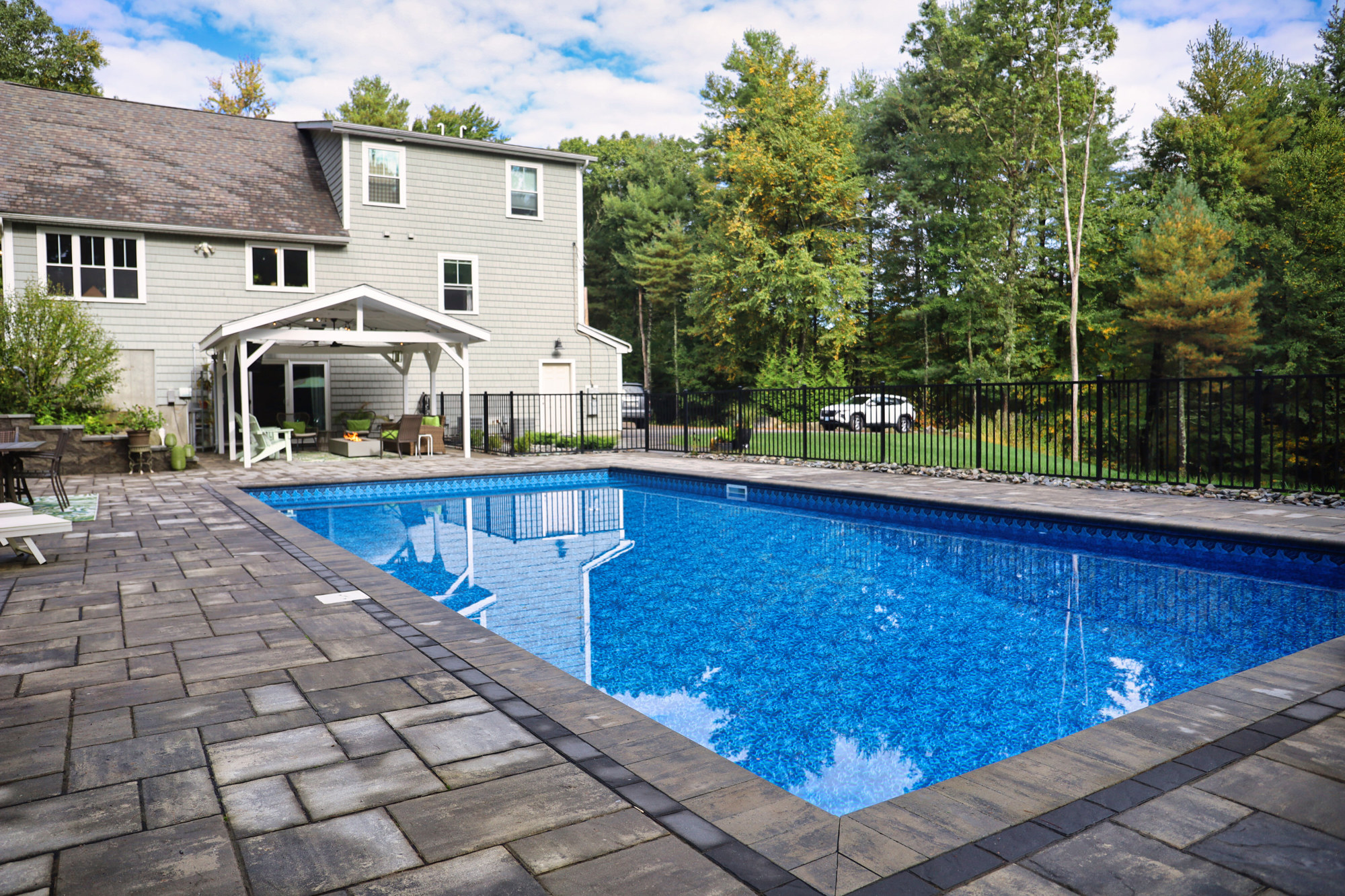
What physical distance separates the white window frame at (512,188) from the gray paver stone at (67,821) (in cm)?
1876

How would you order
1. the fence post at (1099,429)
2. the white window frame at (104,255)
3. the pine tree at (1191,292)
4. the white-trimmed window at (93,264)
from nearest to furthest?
the fence post at (1099,429) → the white window frame at (104,255) → the white-trimmed window at (93,264) → the pine tree at (1191,292)

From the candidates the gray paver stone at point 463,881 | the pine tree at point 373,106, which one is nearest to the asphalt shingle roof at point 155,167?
the pine tree at point 373,106

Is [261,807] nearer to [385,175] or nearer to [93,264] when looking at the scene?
[93,264]

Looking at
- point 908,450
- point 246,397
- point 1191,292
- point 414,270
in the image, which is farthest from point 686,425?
point 1191,292

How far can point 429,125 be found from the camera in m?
33.7

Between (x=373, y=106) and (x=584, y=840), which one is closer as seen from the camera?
(x=584, y=840)

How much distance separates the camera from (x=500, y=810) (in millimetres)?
2377

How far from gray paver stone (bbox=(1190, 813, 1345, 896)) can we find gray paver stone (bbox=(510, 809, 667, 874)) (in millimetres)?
1493

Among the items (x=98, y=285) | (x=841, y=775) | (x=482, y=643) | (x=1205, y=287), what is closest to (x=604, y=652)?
(x=482, y=643)

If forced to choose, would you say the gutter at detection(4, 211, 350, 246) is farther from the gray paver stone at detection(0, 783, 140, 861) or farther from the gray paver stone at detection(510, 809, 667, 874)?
the gray paver stone at detection(510, 809, 667, 874)

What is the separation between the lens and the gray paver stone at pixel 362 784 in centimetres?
242

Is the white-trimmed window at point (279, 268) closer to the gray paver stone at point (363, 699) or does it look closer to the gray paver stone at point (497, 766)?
the gray paver stone at point (363, 699)

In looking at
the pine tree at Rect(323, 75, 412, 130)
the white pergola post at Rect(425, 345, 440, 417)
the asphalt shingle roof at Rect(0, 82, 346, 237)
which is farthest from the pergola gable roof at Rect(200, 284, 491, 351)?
the pine tree at Rect(323, 75, 412, 130)

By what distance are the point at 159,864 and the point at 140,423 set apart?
14732 mm
